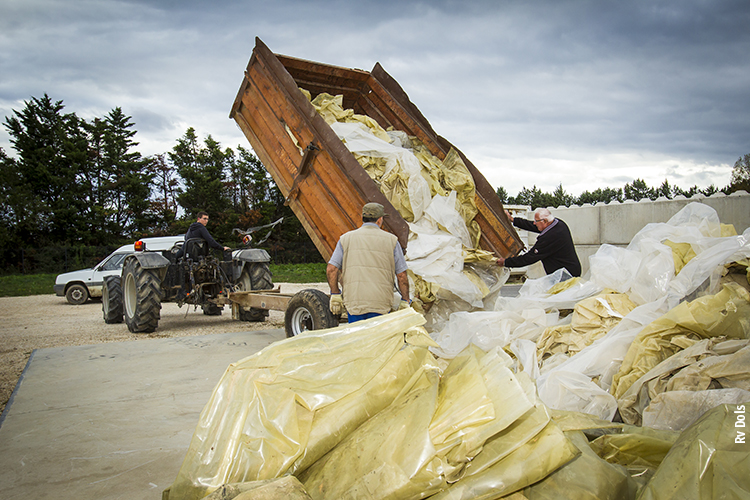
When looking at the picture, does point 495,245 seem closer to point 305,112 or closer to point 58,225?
point 305,112

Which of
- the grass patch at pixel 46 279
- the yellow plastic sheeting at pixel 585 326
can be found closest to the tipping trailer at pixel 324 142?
the yellow plastic sheeting at pixel 585 326

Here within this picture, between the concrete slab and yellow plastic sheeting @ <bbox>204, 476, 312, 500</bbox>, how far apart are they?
3.73ft

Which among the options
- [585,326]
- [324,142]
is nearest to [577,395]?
[585,326]

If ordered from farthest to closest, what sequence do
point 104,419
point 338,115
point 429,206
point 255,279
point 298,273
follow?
point 298,273
point 255,279
point 338,115
point 429,206
point 104,419

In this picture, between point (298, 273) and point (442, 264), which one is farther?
point (298, 273)

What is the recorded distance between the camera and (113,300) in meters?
8.64

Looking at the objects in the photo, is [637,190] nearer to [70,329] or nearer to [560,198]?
[560,198]

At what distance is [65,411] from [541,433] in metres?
3.54

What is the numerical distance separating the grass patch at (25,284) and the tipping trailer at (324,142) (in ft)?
50.9

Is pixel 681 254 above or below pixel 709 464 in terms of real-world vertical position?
above

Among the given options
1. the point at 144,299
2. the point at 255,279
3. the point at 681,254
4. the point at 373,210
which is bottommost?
the point at 144,299

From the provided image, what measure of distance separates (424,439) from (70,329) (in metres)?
8.67

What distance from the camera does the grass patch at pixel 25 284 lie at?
17.1m

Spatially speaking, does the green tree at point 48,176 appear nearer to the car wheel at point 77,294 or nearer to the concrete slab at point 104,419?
the car wheel at point 77,294
